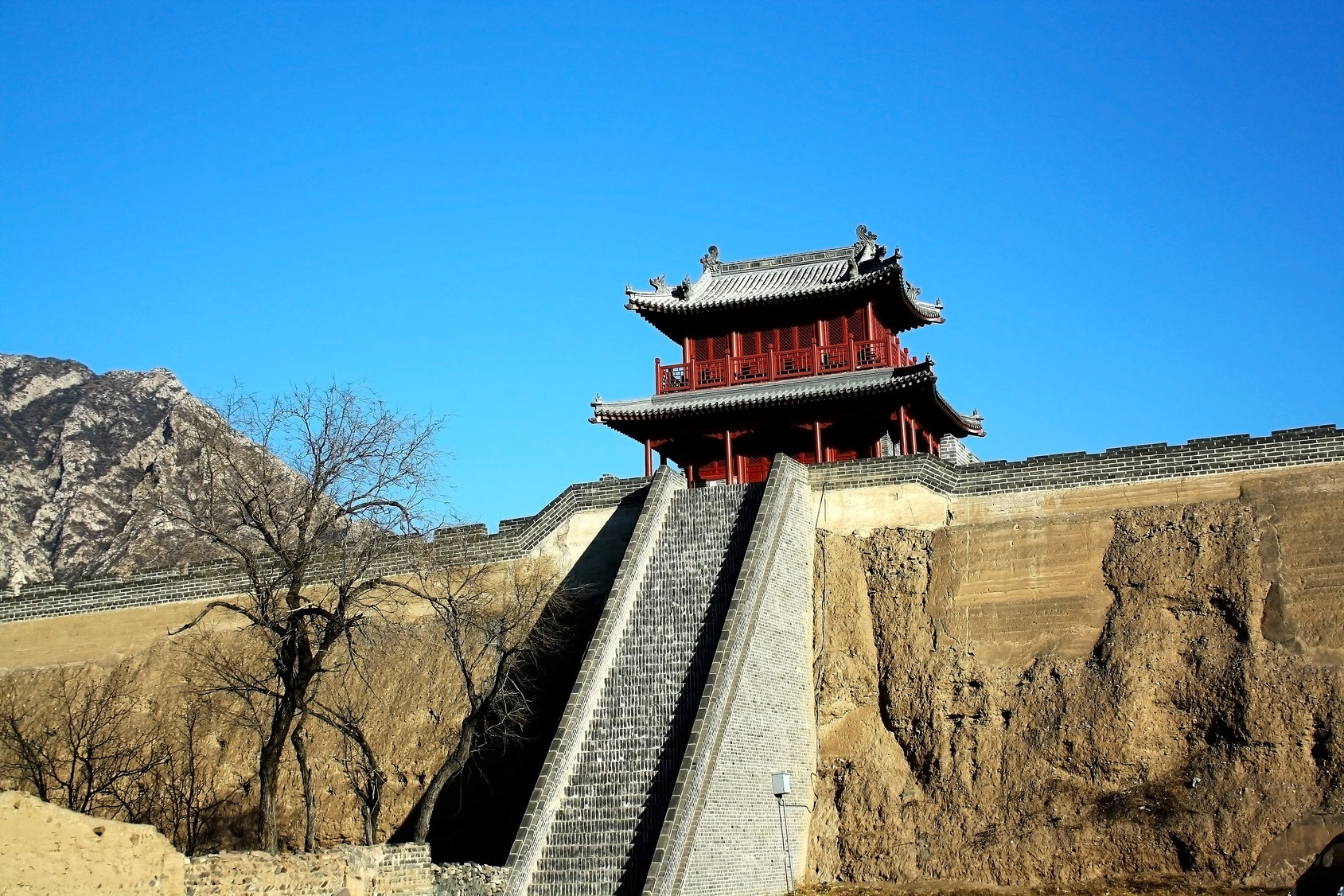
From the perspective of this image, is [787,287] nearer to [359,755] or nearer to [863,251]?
[863,251]

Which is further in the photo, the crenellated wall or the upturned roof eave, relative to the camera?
the upturned roof eave

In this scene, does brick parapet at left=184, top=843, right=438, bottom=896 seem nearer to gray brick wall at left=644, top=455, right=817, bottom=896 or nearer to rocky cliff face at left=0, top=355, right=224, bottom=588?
gray brick wall at left=644, top=455, right=817, bottom=896

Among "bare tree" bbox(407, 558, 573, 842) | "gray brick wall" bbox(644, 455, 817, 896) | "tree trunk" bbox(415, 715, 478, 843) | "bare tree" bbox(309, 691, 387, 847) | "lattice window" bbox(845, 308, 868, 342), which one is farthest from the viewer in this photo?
"lattice window" bbox(845, 308, 868, 342)

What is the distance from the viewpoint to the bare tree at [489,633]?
64.0 ft

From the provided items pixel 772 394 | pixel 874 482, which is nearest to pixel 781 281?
pixel 772 394

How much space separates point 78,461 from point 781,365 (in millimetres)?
36725

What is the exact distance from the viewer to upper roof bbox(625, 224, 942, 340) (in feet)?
89.9

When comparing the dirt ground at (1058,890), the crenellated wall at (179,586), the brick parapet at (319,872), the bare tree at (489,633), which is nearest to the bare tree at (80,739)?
the crenellated wall at (179,586)

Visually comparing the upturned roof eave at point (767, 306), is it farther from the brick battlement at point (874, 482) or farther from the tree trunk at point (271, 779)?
the tree trunk at point (271, 779)

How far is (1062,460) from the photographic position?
72.4ft

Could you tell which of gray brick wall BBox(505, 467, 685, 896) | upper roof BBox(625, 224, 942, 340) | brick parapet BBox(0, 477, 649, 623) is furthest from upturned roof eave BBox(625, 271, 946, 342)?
gray brick wall BBox(505, 467, 685, 896)

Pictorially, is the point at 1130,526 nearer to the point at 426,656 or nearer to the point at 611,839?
the point at 611,839

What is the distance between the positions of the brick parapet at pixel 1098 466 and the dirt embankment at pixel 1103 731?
0.78m

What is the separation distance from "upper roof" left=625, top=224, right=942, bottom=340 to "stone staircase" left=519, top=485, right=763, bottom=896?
593cm
